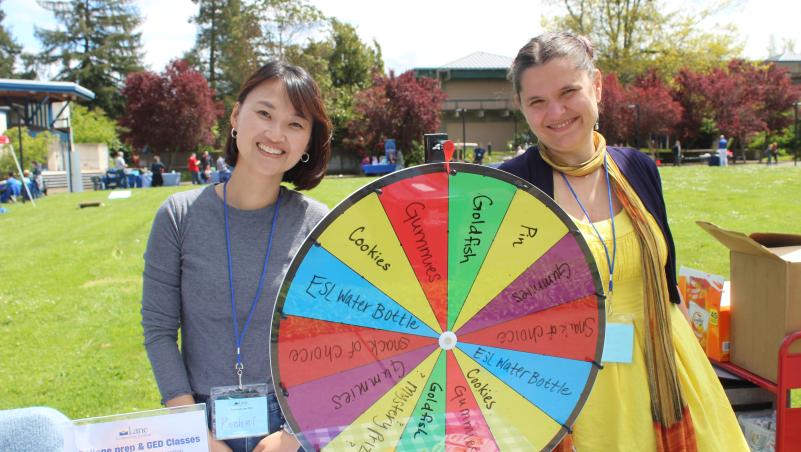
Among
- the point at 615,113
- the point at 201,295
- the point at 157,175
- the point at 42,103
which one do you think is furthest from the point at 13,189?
the point at 615,113

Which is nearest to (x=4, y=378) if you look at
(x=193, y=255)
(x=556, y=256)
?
(x=193, y=255)

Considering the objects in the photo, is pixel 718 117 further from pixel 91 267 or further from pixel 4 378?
pixel 4 378

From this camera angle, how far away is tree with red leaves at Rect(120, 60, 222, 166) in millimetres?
36156

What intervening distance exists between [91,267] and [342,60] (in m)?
39.4

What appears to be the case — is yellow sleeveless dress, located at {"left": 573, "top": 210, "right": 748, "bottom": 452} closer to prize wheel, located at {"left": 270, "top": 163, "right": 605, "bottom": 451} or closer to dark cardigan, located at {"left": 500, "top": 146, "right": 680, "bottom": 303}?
dark cardigan, located at {"left": 500, "top": 146, "right": 680, "bottom": 303}

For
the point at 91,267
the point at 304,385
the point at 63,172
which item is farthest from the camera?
the point at 63,172

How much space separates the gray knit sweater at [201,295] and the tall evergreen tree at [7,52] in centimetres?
5670

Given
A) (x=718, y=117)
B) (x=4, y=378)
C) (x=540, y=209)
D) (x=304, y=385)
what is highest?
(x=718, y=117)

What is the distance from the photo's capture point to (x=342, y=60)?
45969mm

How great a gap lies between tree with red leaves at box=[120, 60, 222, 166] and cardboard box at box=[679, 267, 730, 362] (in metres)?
36.6

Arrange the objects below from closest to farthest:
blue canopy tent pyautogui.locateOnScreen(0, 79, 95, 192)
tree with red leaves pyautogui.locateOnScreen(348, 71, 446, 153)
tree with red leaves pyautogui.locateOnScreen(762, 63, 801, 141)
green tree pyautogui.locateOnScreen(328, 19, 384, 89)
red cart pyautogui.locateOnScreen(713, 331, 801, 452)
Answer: red cart pyautogui.locateOnScreen(713, 331, 801, 452)
blue canopy tent pyautogui.locateOnScreen(0, 79, 95, 192)
tree with red leaves pyautogui.locateOnScreen(348, 71, 446, 153)
tree with red leaves pyautogui.locateOnScreen(762, 63, 801, 141)
green tree pyautogui.locateOnScreen(328, 19, 384, 89)

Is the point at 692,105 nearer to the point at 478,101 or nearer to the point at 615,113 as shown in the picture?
the point at 615,113

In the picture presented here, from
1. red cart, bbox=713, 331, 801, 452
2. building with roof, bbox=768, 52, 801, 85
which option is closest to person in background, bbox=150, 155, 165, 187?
red cart, bbox=713, 331, 801, 452

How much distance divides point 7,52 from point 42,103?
25.0 metres
